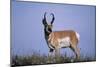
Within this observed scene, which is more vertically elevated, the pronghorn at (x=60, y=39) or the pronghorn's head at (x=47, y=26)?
the pronghorn's head at (x=47, y=26)

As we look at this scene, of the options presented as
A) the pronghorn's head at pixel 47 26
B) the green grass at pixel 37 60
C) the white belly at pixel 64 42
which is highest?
the pronghorn's head at pixel 47 26

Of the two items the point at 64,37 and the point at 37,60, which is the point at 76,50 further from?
the point at 37,60

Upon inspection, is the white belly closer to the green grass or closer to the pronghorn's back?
the pronghorn's back

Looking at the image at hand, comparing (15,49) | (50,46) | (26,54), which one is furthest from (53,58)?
(15,49)

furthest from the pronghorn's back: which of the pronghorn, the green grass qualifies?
the green grass

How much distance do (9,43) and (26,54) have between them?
0.21 m

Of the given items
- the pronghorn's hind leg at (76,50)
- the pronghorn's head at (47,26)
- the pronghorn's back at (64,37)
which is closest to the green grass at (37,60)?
the pronghorn's hind leg at (76,50)

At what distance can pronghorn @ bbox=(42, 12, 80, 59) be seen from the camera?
1.98 m

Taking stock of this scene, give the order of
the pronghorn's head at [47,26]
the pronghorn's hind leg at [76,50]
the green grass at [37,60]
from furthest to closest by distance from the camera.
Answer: the pronghorn's hind leg at [76,50]
the pronghorn's head at [47,26]
the green grass at [37,60]

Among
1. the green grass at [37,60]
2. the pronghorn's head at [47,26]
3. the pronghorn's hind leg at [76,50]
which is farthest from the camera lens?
the pronghorn's hind leg at [76,50]

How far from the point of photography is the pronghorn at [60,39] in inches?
77.9

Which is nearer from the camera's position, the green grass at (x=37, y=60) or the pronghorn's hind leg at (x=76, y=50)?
the green grass at (x=37, y=60)

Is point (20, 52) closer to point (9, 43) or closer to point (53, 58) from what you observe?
point (9, 43)

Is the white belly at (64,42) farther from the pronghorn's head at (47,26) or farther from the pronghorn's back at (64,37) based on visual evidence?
the pronghorn's head at (47,26)
